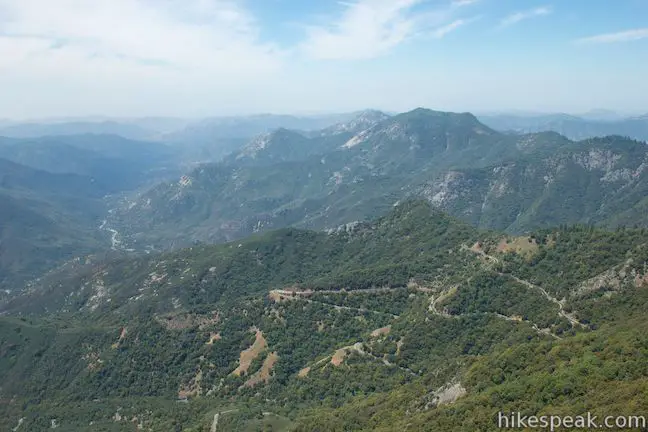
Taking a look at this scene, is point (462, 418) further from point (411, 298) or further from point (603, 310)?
point (411, 298)

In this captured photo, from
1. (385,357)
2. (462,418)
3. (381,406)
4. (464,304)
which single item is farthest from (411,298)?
(462,418)

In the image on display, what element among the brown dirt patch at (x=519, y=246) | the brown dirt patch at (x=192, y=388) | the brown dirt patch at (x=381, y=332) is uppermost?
the brown dirt patch at (x=519, y=246)

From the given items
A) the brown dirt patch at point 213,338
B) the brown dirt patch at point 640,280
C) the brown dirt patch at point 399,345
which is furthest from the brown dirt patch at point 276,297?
the brown dirt patch at point 640,280

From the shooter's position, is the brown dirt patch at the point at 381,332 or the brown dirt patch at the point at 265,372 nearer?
the brown dirt patch at the point at 381,332

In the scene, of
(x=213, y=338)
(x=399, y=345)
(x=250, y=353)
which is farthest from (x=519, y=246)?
(x=213, y=338)

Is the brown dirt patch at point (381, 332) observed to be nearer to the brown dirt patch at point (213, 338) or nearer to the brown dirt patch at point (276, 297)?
the brown dirt patch at point (276, 297)

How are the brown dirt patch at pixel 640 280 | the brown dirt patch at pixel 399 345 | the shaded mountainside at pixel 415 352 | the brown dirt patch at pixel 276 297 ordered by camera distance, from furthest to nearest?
the brown dirt patch at pixel 276 297, the brown dirt patch at pixel 399 345, the brown dirt patch at pixel 640 280, the shaded mountainside at pixel 415 352
